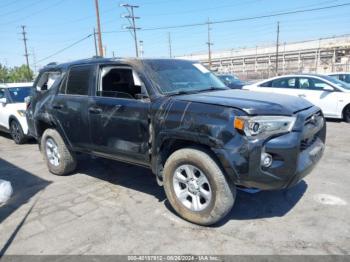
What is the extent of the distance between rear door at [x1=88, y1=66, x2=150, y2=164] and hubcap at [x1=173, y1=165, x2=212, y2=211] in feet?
1.81

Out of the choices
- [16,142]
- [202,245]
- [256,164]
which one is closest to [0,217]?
[202,245]

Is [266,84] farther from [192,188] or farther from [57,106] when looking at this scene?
[192,188]

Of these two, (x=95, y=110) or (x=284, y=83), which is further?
(x=284, y=83)

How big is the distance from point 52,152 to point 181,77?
9.30 feet

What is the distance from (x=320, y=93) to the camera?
10.1 metres

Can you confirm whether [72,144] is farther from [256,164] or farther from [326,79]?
[326,79]

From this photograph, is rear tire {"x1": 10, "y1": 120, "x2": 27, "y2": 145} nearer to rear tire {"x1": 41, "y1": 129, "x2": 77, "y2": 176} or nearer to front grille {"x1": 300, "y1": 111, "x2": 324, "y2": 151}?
rear tire {"x1": 41, "y1": 129, "x2": 77, "y2": 176}

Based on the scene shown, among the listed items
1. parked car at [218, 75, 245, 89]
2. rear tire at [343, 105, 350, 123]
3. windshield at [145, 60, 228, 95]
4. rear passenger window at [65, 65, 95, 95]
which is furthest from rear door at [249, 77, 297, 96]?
rear passenger window at [65, 65, 95, 95]

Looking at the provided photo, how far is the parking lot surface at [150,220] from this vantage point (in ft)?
10.6

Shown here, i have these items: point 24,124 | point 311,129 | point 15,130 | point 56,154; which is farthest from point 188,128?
point 15,130

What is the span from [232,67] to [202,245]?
3551 inches

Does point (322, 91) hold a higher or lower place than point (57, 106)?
lower

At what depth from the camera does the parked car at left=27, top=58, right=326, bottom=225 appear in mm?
3131

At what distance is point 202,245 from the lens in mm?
3236
